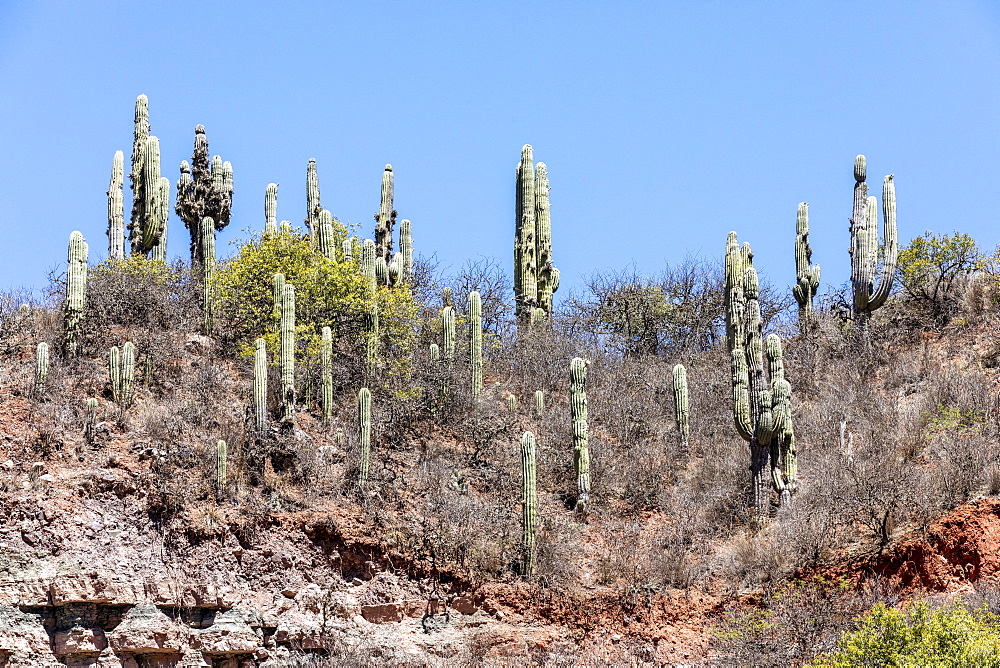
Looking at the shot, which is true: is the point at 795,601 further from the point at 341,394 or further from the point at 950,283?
the point at 950,283

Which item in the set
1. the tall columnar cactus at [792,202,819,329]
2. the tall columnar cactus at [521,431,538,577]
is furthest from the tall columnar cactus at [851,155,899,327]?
the tall columnar cactus at [521,431,538,577]

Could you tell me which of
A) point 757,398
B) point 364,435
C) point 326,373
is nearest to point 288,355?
point 326,373

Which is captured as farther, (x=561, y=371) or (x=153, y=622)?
(x=561, y=371)

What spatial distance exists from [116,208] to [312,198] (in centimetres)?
449

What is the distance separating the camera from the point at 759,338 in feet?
69.9

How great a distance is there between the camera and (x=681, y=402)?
2361 cm

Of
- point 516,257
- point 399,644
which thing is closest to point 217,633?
point 399,644

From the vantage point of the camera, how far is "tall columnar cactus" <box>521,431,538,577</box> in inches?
795

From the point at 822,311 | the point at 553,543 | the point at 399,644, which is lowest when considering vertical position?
the point at 399,644

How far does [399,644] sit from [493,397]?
21.0 feet

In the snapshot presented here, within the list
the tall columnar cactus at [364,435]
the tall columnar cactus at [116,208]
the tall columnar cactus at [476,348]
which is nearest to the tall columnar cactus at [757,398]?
the tall columnar cactus at [476,348]

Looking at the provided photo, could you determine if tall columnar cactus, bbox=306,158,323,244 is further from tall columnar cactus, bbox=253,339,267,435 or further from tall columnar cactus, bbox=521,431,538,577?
tall columnar cactus, bbox=521,431,538,577

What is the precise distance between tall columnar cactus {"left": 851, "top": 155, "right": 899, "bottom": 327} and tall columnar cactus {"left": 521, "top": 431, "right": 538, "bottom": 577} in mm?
9349

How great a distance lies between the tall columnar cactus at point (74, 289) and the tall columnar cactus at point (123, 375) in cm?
129
